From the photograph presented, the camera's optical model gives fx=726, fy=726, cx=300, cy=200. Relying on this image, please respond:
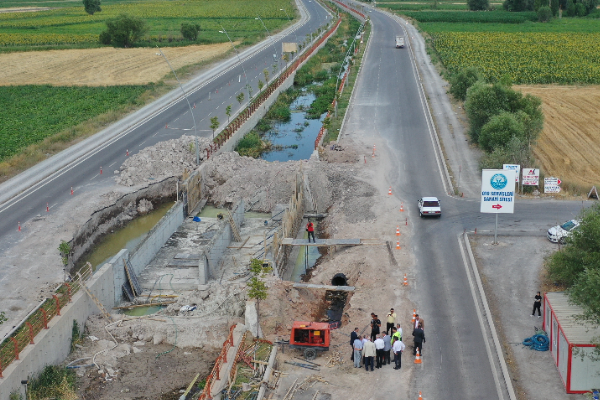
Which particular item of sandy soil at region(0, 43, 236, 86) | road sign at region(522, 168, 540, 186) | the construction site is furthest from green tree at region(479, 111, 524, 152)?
sandy soil at region(0, 43, 236, 86)

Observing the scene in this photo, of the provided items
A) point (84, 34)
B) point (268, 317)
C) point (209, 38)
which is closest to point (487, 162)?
point (268, 317)

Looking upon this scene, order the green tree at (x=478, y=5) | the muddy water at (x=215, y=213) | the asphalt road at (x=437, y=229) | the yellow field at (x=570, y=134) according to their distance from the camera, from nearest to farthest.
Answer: the asphalt road at (x=437, y=229), the muddy water at (x=215, y=213), the yellow field at (x=570, y=134), the green tree at (x=478, y=5)

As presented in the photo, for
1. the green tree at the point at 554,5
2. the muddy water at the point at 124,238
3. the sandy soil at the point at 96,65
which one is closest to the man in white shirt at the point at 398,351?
the muddy water at the point at 124,238

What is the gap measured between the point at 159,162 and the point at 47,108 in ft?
83.0

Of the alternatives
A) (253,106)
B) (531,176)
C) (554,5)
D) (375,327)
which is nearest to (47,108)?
(253,106)

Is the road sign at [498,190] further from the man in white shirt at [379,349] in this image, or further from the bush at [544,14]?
the bush at [544,14]

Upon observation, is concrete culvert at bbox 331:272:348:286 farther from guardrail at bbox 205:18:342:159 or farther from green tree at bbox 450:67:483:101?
green tree at bbox 450:67:483:101

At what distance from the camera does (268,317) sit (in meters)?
28.7

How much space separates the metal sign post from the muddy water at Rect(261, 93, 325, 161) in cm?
2194

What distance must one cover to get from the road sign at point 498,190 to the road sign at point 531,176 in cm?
731

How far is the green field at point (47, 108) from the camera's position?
56.9m

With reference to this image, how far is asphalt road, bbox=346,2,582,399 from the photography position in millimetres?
24516

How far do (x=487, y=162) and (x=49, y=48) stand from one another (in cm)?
8543

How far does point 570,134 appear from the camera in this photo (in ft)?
194
